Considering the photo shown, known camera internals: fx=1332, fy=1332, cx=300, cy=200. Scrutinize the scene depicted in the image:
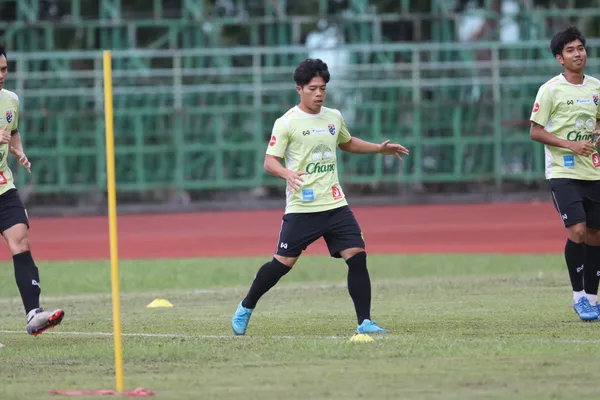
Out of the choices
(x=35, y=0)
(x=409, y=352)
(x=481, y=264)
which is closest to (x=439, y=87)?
(x=35, y=0)

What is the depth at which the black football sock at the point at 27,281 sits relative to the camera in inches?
413

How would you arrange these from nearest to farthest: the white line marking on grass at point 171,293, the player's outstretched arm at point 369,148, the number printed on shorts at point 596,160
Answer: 1. the player's outstretched arm at point 369,148
2. the number printed on shorts at point 596,160
3. the white line marking on grass at point 171,293

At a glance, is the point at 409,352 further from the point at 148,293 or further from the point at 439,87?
the point at 439,87

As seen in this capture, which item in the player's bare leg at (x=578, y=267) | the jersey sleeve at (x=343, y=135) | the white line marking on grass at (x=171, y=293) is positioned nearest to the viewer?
the jersey sleeve at (x=343, y=135)

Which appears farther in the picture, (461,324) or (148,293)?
(148,293)

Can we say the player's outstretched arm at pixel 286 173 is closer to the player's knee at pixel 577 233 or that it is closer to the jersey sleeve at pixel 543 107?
the jersey sleeve at pixel 543 107

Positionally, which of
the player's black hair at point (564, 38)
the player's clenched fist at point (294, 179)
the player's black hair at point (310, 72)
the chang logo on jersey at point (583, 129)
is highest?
the player's black hair at point (564, 38)

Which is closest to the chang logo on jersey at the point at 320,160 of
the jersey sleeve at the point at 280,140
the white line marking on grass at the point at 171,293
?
the jersey sleeve at the point at 280,140

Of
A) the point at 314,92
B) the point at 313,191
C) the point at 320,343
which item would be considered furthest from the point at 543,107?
the point at 320,343

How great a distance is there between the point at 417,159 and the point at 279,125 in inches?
891

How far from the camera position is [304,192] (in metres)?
10.6

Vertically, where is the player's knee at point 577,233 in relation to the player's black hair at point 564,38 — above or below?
below

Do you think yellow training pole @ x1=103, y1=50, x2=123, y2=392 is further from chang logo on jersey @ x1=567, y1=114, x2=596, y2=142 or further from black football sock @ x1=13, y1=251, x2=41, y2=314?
chang logo on jersey @ x1=567, y1=114, x2=596, y2=142

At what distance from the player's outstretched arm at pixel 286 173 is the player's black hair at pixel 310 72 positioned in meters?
0.65
